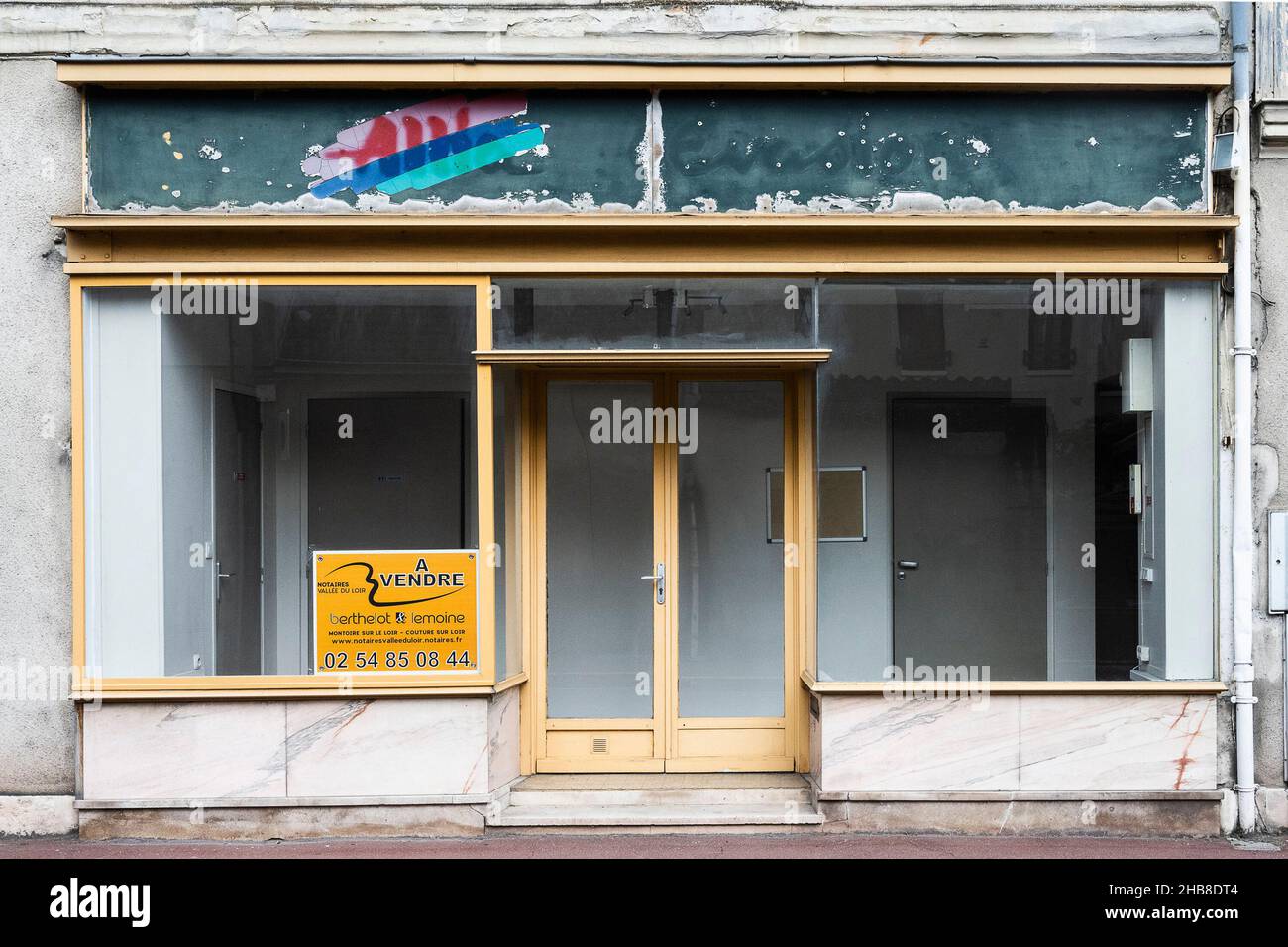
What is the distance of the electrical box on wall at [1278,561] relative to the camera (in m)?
6.12

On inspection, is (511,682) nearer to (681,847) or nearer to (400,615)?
(400,615)

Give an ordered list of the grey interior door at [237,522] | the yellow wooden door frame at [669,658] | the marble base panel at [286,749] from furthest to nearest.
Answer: the yellow wooden door frame at [669,658]
the grey interior door at [237,522]
the marble base panel at [286,749]

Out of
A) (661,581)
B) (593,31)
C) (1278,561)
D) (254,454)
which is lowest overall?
(661,581)

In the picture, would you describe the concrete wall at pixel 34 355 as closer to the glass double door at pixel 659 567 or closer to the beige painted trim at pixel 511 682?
the beige painted trim at pixel 511 682

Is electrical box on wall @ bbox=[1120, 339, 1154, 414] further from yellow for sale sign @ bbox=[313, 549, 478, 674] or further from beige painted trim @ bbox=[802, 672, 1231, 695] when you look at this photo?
yellow for sale sign @ bbox=[313, 549, 478, 674]

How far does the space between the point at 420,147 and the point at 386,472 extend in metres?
1.97

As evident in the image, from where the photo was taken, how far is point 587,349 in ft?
20.4

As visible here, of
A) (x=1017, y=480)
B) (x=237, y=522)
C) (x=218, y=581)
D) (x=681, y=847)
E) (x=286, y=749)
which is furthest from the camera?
(x=1017, y=480)

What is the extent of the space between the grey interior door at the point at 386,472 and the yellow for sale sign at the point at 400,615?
0.20 m

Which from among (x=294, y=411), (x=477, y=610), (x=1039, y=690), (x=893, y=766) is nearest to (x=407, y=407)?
(x=294, y=411)

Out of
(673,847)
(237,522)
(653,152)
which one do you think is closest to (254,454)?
(237,522)

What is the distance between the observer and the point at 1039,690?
6121mm

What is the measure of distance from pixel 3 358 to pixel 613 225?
11.5ft

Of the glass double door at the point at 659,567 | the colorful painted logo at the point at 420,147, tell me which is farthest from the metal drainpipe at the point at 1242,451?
the colorful painted logo at the point at 420,147
